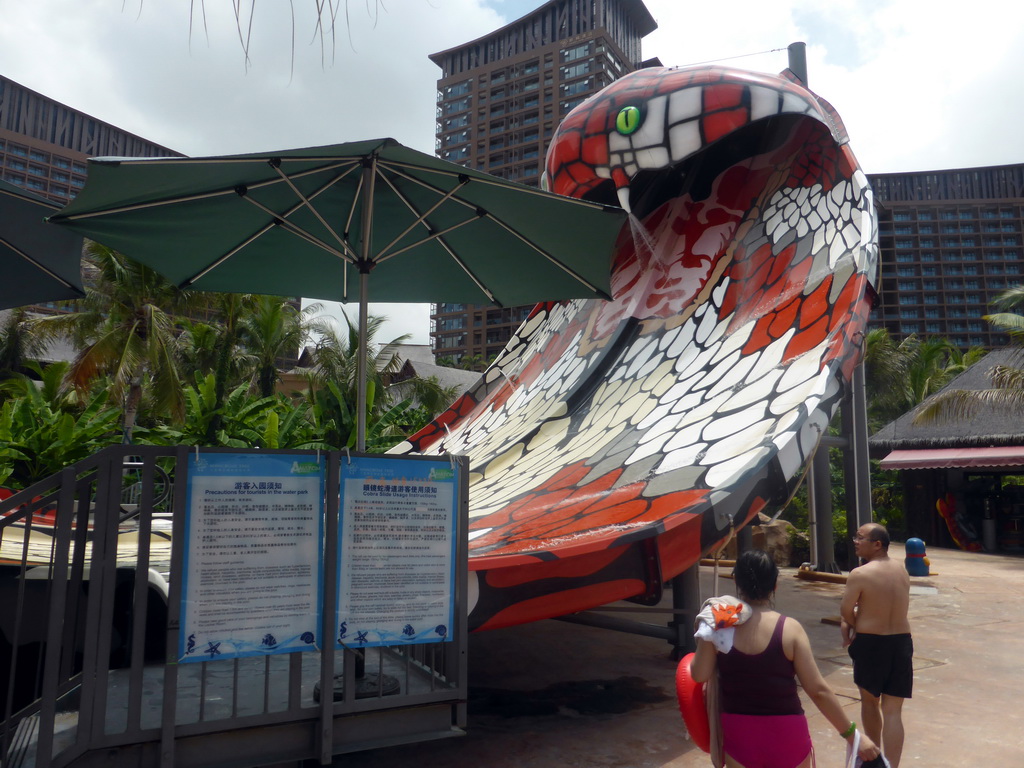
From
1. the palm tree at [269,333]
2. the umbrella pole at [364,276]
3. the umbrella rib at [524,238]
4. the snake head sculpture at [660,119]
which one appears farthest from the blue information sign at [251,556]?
the palm tree at [269,333]

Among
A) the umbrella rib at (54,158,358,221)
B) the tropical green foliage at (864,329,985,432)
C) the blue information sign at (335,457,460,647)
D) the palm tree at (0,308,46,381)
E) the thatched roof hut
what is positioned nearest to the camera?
the blue information sign at (335,457,460,647)

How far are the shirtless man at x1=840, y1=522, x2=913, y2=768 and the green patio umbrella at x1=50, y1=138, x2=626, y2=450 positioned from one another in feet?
7.25

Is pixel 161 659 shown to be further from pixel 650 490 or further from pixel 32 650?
pixel 650 490

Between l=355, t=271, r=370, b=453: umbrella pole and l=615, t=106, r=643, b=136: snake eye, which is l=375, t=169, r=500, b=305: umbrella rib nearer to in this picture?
l=355, t=271, r=370, b=453: umbrella pole

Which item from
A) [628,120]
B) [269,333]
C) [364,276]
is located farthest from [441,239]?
[269,333]

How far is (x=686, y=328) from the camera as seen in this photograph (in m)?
7.02

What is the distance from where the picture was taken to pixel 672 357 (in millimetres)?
6797

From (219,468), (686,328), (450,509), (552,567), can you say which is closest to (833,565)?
(686,328)

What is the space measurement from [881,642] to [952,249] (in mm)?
92955

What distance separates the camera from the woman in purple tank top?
2.34m

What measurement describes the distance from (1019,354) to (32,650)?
1961 centimetres

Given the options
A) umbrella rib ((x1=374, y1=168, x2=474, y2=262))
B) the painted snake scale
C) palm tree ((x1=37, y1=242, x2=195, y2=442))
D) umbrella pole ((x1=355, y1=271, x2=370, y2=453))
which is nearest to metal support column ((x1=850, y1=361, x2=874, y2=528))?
the painted snake scale

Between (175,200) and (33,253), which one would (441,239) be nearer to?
(175,200)

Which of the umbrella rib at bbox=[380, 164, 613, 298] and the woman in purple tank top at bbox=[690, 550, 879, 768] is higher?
the umbrella rib at bbox=[380, 164, 613, 298]
